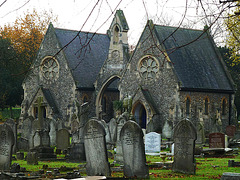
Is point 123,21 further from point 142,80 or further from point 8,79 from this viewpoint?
point 8,79

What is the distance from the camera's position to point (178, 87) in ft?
123

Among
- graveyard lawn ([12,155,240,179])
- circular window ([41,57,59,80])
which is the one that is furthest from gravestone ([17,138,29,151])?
circular window ([41,57,59,80])

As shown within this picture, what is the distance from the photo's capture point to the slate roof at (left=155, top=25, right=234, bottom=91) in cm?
3862

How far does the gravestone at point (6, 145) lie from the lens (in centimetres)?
1686

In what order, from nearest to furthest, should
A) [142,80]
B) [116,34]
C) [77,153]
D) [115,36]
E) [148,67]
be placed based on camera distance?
[77,153], [148,67], [142,80], [115,36], [116,34]

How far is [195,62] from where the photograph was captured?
40438 millimetres

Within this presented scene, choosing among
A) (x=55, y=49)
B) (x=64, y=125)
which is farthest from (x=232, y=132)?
(x=55, y=49)

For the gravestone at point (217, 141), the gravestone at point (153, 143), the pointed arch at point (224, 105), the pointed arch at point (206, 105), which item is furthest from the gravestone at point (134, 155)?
the pointed arch at point (224, 105)

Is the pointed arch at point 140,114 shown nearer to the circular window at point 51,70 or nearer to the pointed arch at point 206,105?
the pointed arch at point 206,105

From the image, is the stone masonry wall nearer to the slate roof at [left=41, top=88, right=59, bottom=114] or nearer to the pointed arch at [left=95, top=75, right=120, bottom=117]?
the pointed arch at [left=95, top=75, right=120, bottom=117]

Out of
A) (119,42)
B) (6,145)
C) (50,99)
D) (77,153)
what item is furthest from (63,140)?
(50,99)

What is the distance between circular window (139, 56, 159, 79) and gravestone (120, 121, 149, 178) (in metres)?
24.7

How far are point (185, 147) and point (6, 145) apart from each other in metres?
5.59

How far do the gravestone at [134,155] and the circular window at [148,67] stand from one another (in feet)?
81.2
